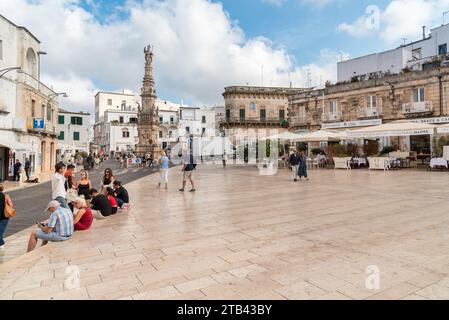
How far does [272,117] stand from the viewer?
50.6 m

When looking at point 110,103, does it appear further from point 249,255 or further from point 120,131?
point 249,255

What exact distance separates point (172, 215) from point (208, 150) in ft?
171

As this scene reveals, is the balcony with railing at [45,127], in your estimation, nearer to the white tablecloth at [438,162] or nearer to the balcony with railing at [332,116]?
the balcony with railing at [332,116]

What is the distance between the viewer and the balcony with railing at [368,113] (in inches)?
1001

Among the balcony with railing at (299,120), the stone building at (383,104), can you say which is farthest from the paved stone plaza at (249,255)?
the balcony with railing at (299,120)

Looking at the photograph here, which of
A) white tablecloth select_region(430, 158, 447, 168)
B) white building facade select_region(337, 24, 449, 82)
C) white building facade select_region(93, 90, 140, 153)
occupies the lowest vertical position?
white tablecloth select_region(430, 158, 447, 168)

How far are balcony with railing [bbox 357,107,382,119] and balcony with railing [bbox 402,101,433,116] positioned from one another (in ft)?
6.02

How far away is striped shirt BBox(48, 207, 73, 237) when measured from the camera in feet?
17.1

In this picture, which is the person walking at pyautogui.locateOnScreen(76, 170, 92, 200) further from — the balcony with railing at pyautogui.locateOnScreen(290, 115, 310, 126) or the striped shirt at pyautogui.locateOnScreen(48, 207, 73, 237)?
the balcony with railing at pyautogui.locateOnScreen(290, 115, 310, 126)

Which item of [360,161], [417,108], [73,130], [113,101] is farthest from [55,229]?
[113,101]

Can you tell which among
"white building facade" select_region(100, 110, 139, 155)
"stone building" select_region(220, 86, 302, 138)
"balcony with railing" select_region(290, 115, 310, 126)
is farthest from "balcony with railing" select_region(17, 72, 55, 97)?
"white building facade" select_region(100, 110, 139, 155)

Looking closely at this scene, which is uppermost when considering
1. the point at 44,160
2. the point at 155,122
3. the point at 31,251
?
the point at 155,122

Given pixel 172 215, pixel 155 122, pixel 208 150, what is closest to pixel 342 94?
pixel 155 122
